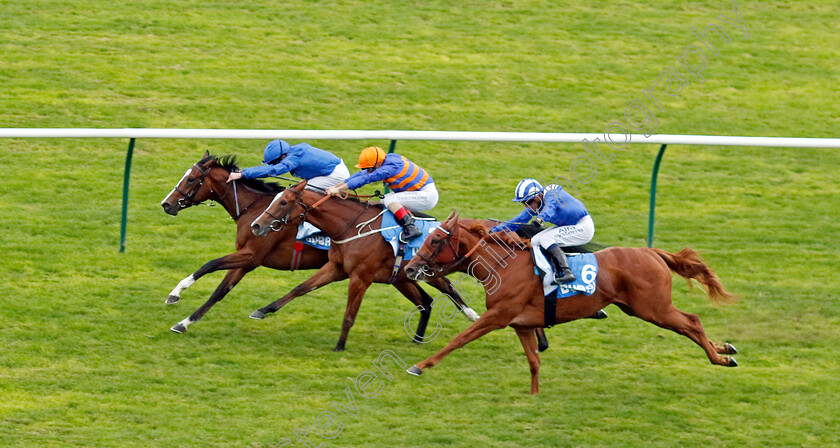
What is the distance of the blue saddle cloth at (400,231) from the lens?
843cm

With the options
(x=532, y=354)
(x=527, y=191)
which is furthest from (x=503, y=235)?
(x=532, y=354)

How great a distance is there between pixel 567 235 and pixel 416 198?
1.39m

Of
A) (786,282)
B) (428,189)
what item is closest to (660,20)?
(786,282)

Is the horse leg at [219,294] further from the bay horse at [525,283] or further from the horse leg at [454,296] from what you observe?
the bay horse at [525,283]

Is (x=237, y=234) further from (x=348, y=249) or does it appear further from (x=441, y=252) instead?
(x=441, y=252)

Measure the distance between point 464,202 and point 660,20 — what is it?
6.58 m

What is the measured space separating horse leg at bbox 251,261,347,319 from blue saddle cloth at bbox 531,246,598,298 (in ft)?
5.58

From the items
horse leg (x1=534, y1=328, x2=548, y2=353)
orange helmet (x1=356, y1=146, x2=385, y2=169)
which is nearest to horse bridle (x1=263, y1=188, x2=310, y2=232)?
orange helmet (x1=356, y1=146, x2=385, y2=169)

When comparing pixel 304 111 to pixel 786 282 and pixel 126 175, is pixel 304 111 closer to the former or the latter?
pixel 126 175

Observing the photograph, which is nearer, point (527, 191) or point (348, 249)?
point (527, 191)

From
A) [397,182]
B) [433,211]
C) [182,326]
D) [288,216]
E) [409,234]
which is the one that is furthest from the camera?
[433,211]

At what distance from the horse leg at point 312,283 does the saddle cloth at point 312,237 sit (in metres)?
0.28

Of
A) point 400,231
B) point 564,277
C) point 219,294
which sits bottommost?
point 219,294

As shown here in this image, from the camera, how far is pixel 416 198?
346 inches
